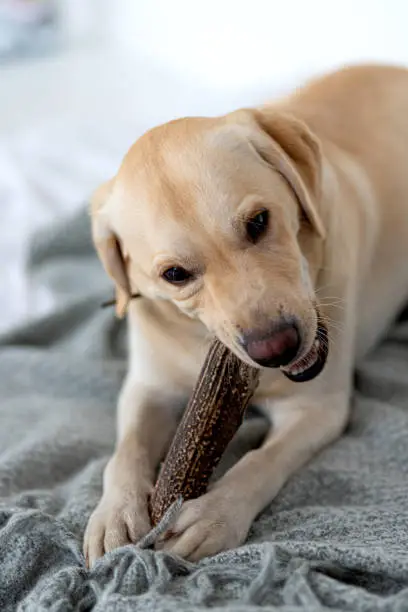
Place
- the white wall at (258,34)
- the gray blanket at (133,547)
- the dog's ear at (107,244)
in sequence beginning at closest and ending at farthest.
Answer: the gray blanket at (133,547) < the dog's ear at (107,244) < the white wall at (258,34)

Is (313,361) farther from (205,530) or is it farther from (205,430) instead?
(205,530)

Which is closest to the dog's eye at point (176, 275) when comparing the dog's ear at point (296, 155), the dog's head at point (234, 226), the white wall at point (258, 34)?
the dog's head at point (234, 226)

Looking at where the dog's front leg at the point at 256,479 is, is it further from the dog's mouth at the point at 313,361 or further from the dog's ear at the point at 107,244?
the dog's ear at the point at 107,244

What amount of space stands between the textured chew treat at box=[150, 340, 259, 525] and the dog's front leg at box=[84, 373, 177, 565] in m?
0.04

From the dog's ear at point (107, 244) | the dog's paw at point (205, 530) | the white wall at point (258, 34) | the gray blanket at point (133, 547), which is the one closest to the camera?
the gray blanket at point (133, 547)

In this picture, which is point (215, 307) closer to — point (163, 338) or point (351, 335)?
point (163, 338)

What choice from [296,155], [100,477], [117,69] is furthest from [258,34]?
[100,477]

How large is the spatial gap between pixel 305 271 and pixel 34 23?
9.55ft

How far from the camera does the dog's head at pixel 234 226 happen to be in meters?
1.15

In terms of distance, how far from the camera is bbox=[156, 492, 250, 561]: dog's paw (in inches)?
43.6

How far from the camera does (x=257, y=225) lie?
3.94 feet

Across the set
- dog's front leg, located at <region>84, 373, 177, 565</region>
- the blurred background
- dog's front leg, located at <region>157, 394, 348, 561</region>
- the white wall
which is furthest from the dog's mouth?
the white wall

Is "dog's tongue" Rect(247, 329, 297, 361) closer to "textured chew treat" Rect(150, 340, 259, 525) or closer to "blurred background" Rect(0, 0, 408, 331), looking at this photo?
"textured chew treat" Rect(150, 340, 259, 525)

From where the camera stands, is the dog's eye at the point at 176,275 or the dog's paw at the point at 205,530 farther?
the dog's eye at the point at 176,275
